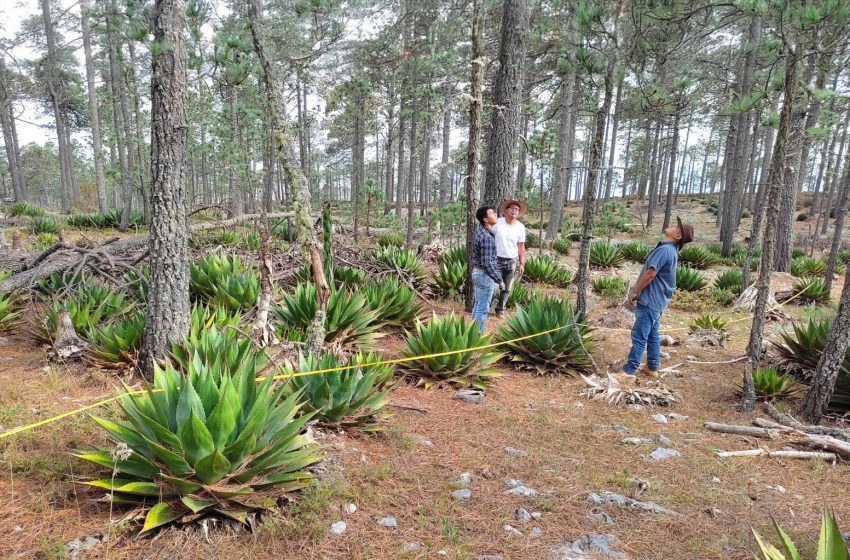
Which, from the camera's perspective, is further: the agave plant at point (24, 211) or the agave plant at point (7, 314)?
the agave plant at point (24, 211)

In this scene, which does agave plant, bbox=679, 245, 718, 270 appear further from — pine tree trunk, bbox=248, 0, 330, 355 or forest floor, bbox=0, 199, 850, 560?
pine tree trunk, bbox=248, 0, 330, 355

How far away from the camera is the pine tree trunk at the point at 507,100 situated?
25.5 ft

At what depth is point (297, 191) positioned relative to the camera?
455 centimetres

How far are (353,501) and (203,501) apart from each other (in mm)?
856

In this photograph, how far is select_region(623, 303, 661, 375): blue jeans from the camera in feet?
17.8

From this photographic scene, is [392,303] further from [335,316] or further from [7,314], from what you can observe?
[7,314]

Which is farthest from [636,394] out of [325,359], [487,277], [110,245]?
[110,245]

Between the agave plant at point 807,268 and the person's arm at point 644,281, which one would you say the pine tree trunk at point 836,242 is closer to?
the agave plant at point 807,268

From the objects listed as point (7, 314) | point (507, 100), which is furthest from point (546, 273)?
point (7, 314)

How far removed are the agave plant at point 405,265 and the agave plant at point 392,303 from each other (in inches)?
66.4

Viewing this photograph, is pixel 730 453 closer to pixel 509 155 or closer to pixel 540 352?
pixel 540 352

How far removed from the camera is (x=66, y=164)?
2253 cm

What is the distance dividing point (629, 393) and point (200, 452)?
4237 millimetres

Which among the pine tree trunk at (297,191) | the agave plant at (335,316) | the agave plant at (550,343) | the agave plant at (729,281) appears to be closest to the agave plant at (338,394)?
the pine tree trunk at (297,191)
